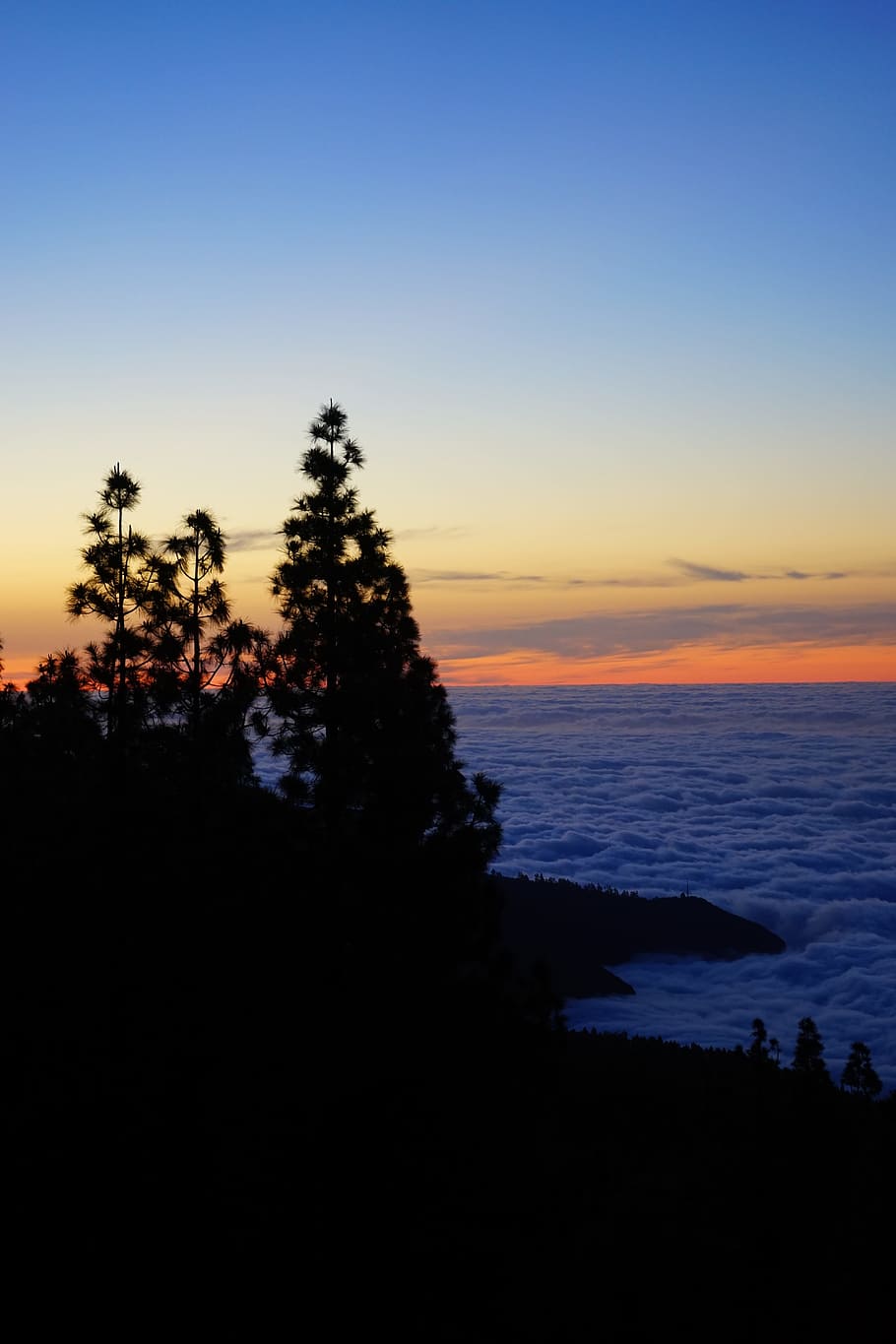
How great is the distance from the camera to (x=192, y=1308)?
1255 cm

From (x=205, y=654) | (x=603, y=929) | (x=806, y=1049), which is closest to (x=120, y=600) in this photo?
(x=205, y=654)

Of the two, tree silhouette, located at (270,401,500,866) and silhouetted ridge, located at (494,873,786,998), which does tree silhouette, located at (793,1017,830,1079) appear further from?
silhouetted ridge, located at (494,873,786,998)

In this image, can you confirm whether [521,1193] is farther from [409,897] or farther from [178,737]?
[178,737]

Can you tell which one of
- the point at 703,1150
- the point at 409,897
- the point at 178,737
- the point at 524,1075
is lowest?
the point at 703,1150

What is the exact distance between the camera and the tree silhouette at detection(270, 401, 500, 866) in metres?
26.6

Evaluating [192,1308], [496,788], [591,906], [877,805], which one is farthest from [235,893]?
[877,805]

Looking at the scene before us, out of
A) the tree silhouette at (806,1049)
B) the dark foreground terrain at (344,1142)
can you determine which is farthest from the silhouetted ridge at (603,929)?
the dark foreground terrain at (344,1142)

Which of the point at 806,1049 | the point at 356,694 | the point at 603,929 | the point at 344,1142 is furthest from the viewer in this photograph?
the point at 603,929

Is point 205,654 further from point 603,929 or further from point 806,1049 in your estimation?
point 603,929

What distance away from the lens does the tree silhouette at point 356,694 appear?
26594 mm

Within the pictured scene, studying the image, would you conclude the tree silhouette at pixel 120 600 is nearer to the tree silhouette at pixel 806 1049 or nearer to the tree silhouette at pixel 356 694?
the tree silhouette at pixel 356 694

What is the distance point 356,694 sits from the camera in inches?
1070

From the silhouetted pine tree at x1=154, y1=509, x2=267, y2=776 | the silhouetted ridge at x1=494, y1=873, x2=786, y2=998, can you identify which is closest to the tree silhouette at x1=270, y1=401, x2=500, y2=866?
the silhouetted pine tree at x1=154, y1=509, x2=267, y2=776

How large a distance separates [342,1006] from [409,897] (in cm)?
403
